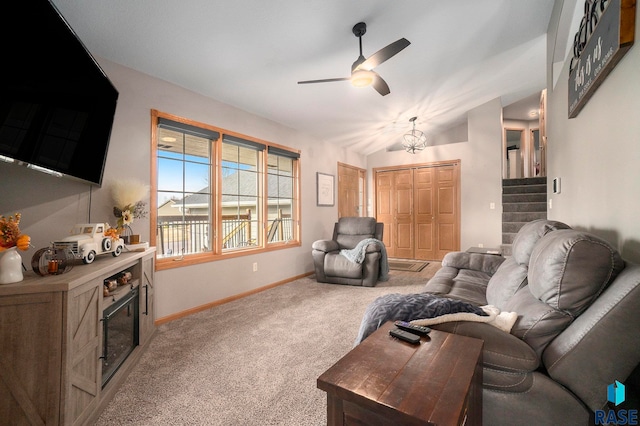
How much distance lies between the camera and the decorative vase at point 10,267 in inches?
49.5

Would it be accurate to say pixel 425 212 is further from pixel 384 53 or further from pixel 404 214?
Answer: pixel 384 53

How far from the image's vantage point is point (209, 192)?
338 cm

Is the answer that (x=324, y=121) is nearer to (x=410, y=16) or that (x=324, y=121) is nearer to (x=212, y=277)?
(x=410, y=16)

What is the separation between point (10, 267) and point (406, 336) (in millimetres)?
1772

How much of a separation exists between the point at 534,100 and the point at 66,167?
8.82 meters

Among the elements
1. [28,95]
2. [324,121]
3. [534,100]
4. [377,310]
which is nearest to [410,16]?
[324,121]

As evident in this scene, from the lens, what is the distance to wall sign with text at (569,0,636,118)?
1133 millimetres

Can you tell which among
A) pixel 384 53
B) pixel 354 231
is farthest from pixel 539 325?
pixel 354 231

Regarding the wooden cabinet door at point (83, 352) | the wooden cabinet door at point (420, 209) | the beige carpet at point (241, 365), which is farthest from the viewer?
the wooden cabinet door at point (420, 209)

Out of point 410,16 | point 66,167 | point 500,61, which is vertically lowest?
point 66,167

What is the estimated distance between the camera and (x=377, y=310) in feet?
4.64

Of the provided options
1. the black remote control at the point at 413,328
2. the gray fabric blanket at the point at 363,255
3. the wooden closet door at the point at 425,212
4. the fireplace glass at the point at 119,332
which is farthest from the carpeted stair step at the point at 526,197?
the fireplace glass at the point at 119,332

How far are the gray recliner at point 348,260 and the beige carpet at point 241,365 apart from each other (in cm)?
71

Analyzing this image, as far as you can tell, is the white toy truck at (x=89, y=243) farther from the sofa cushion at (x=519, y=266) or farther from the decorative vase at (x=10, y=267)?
the sofa cushion at (x=519, y=266)
